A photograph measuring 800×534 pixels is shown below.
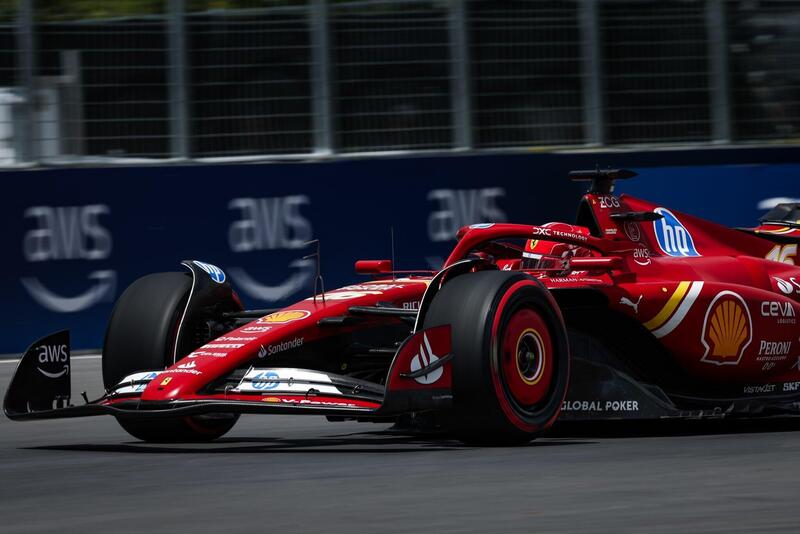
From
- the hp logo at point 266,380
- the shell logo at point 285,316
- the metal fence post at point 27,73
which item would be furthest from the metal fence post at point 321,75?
the hp logo at point 266,380

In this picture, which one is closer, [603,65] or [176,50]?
[176,50]

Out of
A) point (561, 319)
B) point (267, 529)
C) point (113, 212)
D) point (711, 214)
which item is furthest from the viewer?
point (711, 214)

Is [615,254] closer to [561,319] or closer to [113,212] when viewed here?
[561,319]

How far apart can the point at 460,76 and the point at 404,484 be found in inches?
298

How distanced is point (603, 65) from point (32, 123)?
4.96 meters

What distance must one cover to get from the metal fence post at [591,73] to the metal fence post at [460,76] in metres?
1.10

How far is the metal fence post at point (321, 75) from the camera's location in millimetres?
12258

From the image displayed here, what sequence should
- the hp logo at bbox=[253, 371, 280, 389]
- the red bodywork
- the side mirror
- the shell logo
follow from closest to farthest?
the hp logo at bbox=[253, 371, 280, 389]
the red bodywork
the shell logo
the side mirror

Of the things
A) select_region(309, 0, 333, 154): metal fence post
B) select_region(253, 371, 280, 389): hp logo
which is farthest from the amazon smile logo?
select_region(253, 371, 280, 389): hp logo

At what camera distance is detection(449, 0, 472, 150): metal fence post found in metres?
12.5

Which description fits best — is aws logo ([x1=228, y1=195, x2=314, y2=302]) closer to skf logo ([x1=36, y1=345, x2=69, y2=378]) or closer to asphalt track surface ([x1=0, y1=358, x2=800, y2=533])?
asphalt track surface ([x1=0, y1=358, x2=800, y2=533])

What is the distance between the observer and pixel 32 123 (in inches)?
454

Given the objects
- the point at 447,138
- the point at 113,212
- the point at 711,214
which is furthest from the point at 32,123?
the point at 711,214

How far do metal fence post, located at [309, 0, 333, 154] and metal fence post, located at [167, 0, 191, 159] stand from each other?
108 cm
